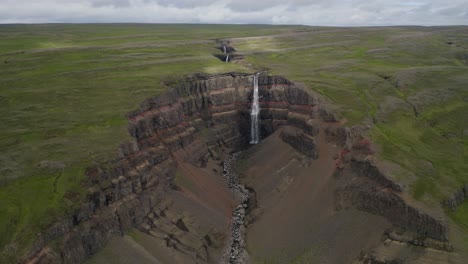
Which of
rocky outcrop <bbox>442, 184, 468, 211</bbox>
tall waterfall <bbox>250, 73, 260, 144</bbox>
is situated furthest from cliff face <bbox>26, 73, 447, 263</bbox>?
rocky outcrop <bbox>442, 184, 468, 211</bbox>

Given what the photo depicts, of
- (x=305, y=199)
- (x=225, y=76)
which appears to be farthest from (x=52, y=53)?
(x=305, y=199)

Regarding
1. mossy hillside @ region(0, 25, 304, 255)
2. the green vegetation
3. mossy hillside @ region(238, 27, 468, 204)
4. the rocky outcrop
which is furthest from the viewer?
mossy hillside @ region(238, 27, 468, 204)

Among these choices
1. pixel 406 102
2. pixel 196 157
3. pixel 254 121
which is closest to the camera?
pixel 196 157

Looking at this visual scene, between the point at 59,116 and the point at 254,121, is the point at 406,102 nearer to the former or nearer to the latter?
the point at 254,121

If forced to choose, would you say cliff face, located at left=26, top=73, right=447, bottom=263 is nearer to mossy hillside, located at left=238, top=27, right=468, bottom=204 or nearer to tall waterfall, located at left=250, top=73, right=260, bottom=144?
tall waterfall, located at left=250, top=73, right=260, bottom=144

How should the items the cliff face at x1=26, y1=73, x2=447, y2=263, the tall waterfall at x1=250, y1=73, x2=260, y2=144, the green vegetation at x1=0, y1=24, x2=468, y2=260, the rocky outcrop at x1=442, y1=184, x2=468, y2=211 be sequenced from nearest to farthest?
the cliff face at x1=26, y1=73, x2=447, y2=263, the green vegetation at x1=0, y1=24, x2=468, y2=260, the rocky outcrop at x1=442, y1=184, x2=468, y2=211, the tall waterfall at x1=250, y1=73, x2=260, y2=144

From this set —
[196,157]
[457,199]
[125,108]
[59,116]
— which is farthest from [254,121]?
[457,199]

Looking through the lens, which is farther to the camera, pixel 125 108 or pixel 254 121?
pixel 254 121
